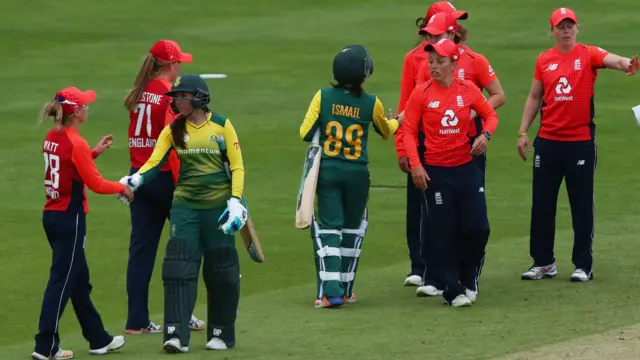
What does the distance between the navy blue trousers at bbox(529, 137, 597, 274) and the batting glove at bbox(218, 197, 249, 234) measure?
3.42m

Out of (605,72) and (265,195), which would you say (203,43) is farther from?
(265,195)

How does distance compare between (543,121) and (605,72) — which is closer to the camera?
(543,121)

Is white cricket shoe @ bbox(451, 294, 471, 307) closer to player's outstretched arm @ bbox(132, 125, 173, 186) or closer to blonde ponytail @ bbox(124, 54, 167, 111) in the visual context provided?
player's outstretched arm @ bbox(132, 125, 173, 186)

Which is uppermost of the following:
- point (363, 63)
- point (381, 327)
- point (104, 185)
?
point (363, 63)

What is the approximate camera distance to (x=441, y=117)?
11.2 m

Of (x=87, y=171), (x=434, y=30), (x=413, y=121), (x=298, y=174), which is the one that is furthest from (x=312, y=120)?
(x=298, y=174)

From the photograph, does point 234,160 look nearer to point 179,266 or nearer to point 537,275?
point 179,266

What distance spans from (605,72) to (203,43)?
→ 24.0 feet

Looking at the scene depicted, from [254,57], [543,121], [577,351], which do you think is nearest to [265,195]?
[543,121]

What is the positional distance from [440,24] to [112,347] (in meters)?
3.77

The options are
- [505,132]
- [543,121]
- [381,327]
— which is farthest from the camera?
[505,132]

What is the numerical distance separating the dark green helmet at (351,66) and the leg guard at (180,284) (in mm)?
2110

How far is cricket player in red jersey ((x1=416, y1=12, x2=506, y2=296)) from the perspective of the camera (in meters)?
11.8

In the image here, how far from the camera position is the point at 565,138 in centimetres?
1201
